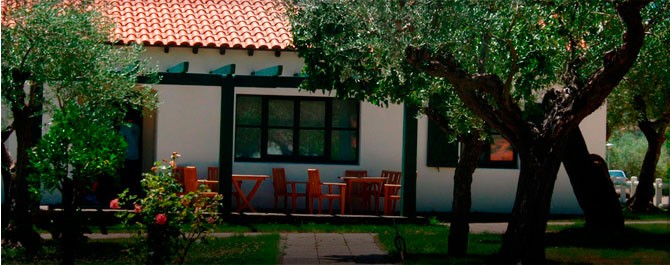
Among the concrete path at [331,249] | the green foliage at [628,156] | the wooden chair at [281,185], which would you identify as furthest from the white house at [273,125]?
the green foliage at [628,156]

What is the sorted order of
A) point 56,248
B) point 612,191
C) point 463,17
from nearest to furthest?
1. point 463,17
2. point 56,248
3. point 612,191

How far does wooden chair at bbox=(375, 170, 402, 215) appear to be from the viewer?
16125mm

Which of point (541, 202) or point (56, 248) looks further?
point (56, 248)

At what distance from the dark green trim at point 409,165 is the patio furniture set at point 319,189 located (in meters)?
0.65

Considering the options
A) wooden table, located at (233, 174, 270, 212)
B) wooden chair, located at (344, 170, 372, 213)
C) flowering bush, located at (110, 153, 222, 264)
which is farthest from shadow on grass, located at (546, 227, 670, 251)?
flowering bush, located at (110, 153, 222, 264)

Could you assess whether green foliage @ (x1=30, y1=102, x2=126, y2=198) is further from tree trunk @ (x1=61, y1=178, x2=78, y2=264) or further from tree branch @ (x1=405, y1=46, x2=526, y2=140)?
tree branch @ (x1=405, y1=46, x2=526, y2=140)

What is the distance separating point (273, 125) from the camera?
17703 millimetres

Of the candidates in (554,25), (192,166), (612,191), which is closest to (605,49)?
(554,25)

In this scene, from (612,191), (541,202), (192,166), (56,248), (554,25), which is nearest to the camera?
(541,202)

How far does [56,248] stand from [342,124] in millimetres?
7233

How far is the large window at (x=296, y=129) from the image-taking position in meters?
17.6

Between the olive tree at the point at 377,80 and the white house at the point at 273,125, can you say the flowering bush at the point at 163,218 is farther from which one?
the white house at the point at 273,125

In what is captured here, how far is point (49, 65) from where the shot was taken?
11.0m

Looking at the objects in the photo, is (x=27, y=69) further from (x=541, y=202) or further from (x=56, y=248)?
(x=541, y=202)
